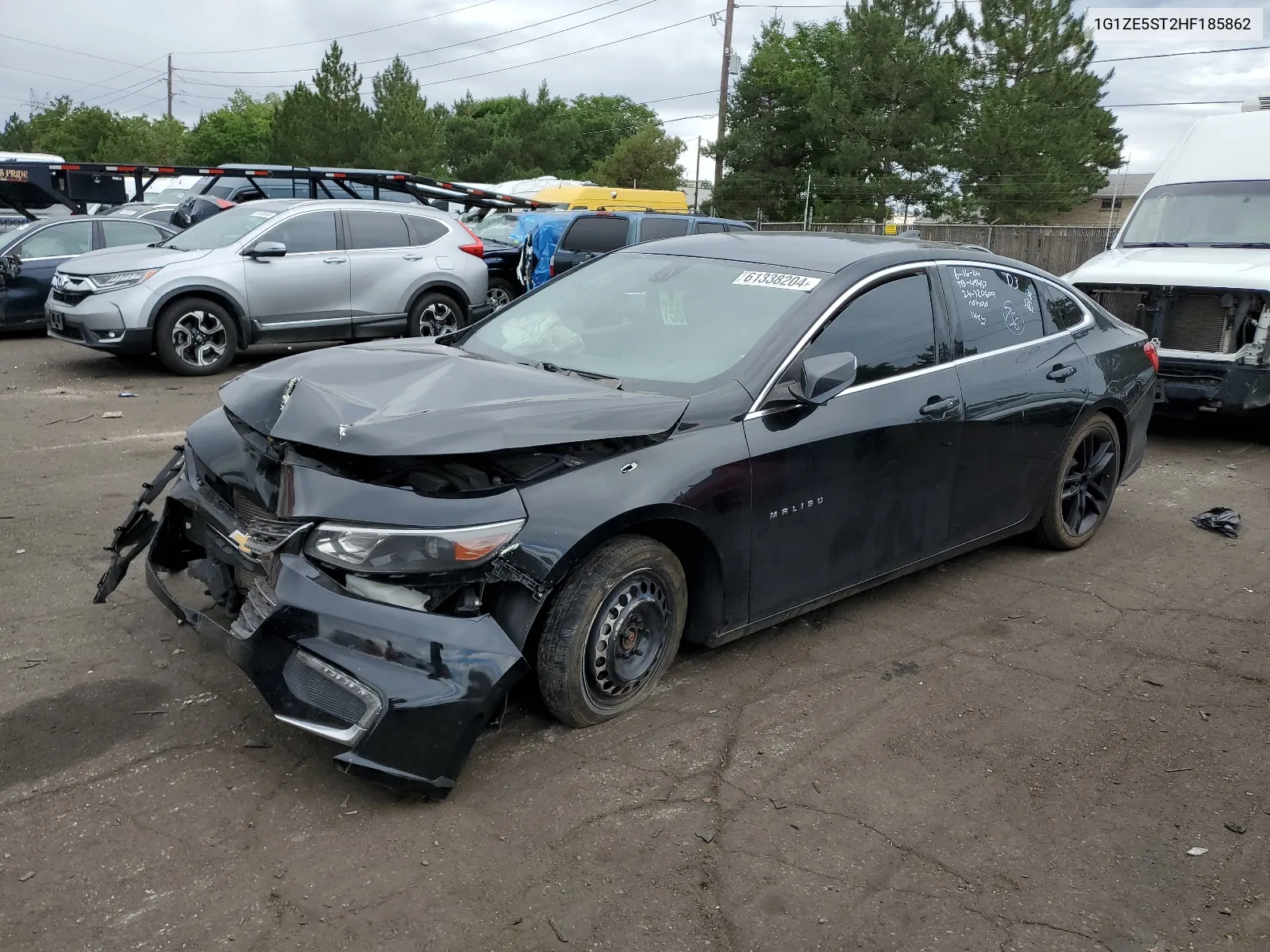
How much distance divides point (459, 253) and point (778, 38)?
5050 centimetres

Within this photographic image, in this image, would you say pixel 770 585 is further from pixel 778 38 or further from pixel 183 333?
pixel 778 38

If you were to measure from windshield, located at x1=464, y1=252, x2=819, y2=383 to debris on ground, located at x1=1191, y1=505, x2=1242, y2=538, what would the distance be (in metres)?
3.59

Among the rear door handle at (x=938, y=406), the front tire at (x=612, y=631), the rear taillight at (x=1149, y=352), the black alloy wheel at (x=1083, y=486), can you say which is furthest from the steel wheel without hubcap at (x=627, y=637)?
the rear taillight at (x=1149, y=352)

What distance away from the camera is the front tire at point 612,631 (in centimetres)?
349

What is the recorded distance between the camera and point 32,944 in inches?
104

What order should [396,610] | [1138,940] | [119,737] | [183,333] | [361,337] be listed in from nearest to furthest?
[1138,940] < [396,610] < [119,737] < [183,333] < [361,337]

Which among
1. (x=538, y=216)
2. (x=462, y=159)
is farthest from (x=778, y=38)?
(x=538, y=216)

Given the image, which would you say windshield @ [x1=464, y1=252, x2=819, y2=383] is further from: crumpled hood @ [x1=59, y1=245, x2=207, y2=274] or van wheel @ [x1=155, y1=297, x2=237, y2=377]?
crumpled hood @ [x1=59, y1=245, x2=207, y2=274]

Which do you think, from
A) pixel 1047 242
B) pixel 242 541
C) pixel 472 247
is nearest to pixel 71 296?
pixel 472 247

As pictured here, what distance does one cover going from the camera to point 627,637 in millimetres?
3742

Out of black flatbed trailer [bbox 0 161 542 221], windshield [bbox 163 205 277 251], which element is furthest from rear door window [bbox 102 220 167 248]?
windshield [bbox 163 205 277 251]

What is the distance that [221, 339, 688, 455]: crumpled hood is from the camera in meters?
3.24

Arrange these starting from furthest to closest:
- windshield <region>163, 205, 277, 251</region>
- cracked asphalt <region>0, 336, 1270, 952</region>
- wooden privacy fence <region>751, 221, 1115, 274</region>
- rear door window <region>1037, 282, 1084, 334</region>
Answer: wooden privacy fence <region>751, 221, 1115, 274</region>
windshield <region>163, 205, 277, 251</region>
rear door window <region>1037, 282, 1084, 334</region>
cracked asphalt <region>0, 336, 1270, 952</region>

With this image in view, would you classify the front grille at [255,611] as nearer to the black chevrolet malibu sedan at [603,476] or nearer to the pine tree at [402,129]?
the black chevrolet malibu sedan at [603,476]
